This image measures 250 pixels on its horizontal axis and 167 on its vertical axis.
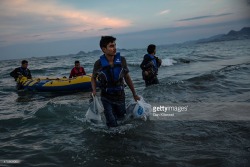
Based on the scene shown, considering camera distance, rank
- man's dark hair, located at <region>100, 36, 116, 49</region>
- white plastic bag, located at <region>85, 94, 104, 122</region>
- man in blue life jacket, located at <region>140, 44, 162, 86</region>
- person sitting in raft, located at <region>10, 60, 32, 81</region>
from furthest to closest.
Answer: person sitting in raft, located at <region>10, 60, 32, 81</region>, man in blue life jacket, located at <region>140, 44, 162, 86</region>, white plastic bag, located at <region>85, 94, 104, 122</region>, man's dark hair, located at <region>100, 36, 116, 49</region>

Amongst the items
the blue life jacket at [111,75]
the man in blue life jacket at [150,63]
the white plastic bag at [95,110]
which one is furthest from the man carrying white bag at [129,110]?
the man in blue life jacket at [150,63]

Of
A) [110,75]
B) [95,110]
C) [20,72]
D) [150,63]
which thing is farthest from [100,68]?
[20,72]

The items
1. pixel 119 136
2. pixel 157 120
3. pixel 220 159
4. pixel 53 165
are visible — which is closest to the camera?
pixel 220 159

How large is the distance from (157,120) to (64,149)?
A: 2.45m

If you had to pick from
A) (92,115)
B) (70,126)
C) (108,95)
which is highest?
(108,95)

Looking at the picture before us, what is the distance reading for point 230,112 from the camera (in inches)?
247

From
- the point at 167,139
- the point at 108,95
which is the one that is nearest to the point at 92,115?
the point at 108,95

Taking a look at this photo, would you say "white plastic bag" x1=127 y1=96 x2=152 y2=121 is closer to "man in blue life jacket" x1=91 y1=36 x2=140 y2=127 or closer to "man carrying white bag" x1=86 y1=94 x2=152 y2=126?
"man carrying white bag" x1=86 y1=94 x2=152 y2=126

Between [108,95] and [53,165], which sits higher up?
[108,95]

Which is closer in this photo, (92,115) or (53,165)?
(53,165)

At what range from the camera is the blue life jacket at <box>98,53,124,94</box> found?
4.77 m

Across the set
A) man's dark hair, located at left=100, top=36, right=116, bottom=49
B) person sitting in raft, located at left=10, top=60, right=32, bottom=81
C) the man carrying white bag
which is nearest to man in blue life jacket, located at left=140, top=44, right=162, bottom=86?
the man carrying white bag

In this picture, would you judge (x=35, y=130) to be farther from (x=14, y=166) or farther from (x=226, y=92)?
(x=226, y=92)

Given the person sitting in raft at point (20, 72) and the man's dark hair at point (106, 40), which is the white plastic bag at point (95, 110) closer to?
the man's dark hair at point (106, 40)
